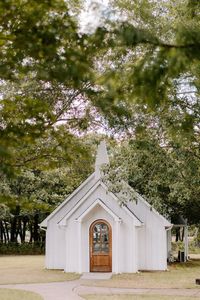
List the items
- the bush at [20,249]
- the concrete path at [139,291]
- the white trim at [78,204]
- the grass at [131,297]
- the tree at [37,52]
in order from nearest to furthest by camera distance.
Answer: the tree at [37,52], the grass at [131,297], the concrete path at [139,291], the white trim at [78,204], the bush at [20,249]

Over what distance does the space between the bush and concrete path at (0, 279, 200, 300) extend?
25.8 m

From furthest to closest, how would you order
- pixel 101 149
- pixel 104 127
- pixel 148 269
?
pixel 101 149
pixel 148 269
pixel 104 127

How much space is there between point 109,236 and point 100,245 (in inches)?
24.1

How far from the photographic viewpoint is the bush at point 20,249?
43.2 metres

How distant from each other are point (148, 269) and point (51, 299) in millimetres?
9844

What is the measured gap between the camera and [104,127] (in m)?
11.9

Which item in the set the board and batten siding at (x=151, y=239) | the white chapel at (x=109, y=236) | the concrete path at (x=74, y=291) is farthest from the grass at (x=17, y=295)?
the board and batten siding at (x=151, y=239)

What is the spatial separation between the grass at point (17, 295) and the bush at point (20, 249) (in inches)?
1076

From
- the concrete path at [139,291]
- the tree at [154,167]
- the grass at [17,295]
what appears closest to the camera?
the tree at [154,167]

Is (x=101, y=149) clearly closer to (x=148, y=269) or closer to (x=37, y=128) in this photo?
(x=148, y=269)

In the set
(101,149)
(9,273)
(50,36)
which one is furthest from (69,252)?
(50,36)

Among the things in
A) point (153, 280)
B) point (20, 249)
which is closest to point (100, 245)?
point (153, 280)

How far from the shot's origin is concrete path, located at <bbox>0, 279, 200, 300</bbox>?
15000mm

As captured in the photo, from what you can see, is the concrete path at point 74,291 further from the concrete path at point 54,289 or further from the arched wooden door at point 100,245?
the arched wooden door at point 100,245
